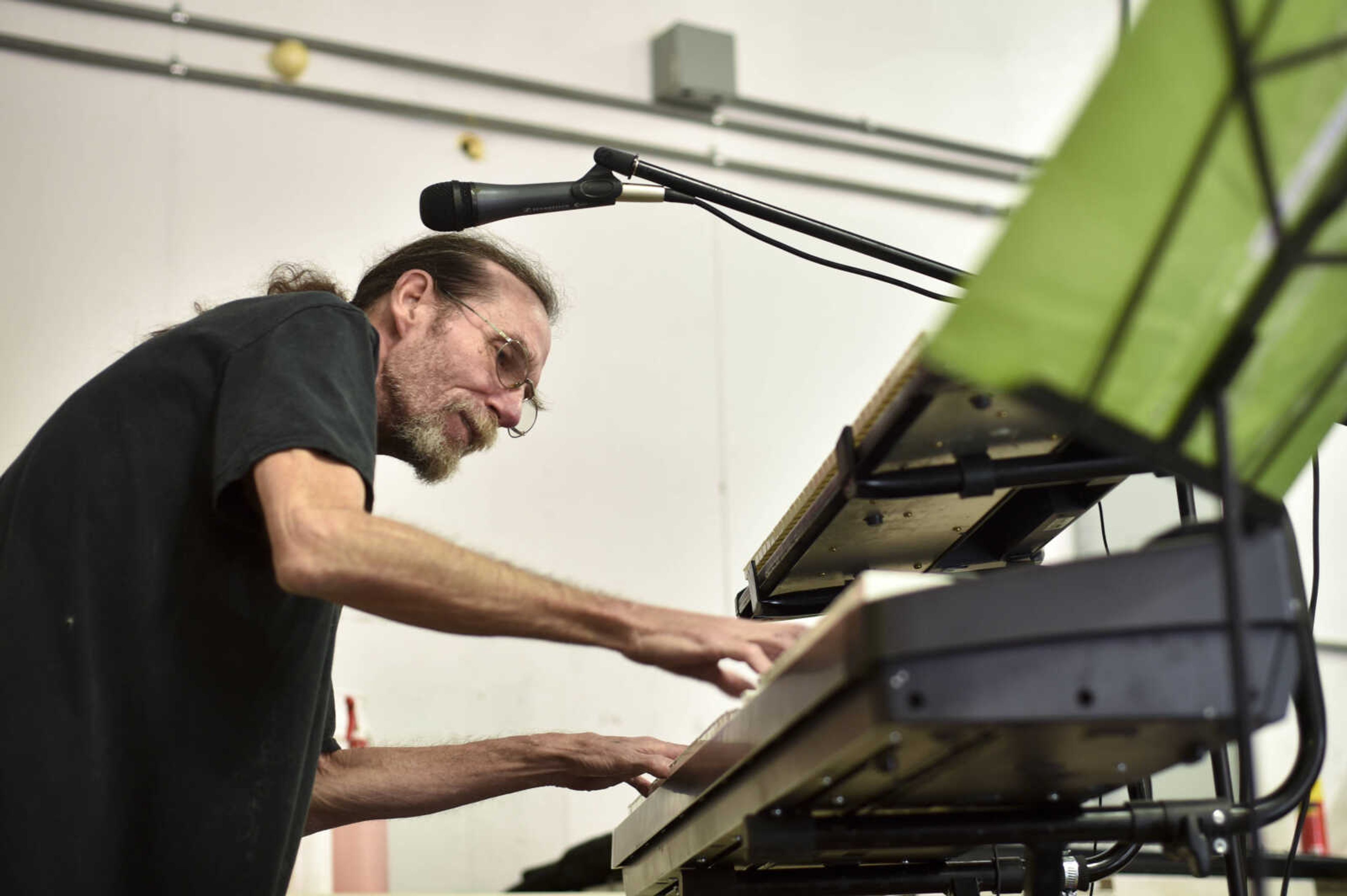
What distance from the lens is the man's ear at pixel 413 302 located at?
6.40 feet

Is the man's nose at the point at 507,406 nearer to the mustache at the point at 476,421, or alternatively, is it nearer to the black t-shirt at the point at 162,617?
the mustache at the point at 476,421

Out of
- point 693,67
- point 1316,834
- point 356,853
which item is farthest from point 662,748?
point 693,67

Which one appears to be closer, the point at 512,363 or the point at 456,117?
the point at 512,363

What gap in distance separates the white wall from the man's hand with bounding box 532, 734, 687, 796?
4.96 feet

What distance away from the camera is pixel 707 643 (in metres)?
1.03

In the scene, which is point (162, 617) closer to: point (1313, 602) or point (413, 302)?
point (413, 302)

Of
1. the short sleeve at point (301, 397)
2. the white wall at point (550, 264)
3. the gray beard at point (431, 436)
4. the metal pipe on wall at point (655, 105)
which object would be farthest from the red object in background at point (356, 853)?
the short sleeve at point (301, 397)

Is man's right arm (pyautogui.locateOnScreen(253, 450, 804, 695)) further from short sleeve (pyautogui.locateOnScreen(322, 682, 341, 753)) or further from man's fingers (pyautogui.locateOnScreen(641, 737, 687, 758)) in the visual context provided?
short sleeve (pyautogui.locateOnScreen(322, 682, 341, 753))

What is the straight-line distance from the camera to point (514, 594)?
1113 mm

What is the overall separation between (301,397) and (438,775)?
91cm

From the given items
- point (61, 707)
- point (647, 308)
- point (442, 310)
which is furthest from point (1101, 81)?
point (647, 308)

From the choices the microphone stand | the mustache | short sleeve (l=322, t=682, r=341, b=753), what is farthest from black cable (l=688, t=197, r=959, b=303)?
short sleeve (l=322, t=682, r=341, b=753)

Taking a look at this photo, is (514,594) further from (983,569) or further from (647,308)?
(647,308)

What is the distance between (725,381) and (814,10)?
52.4 inches
